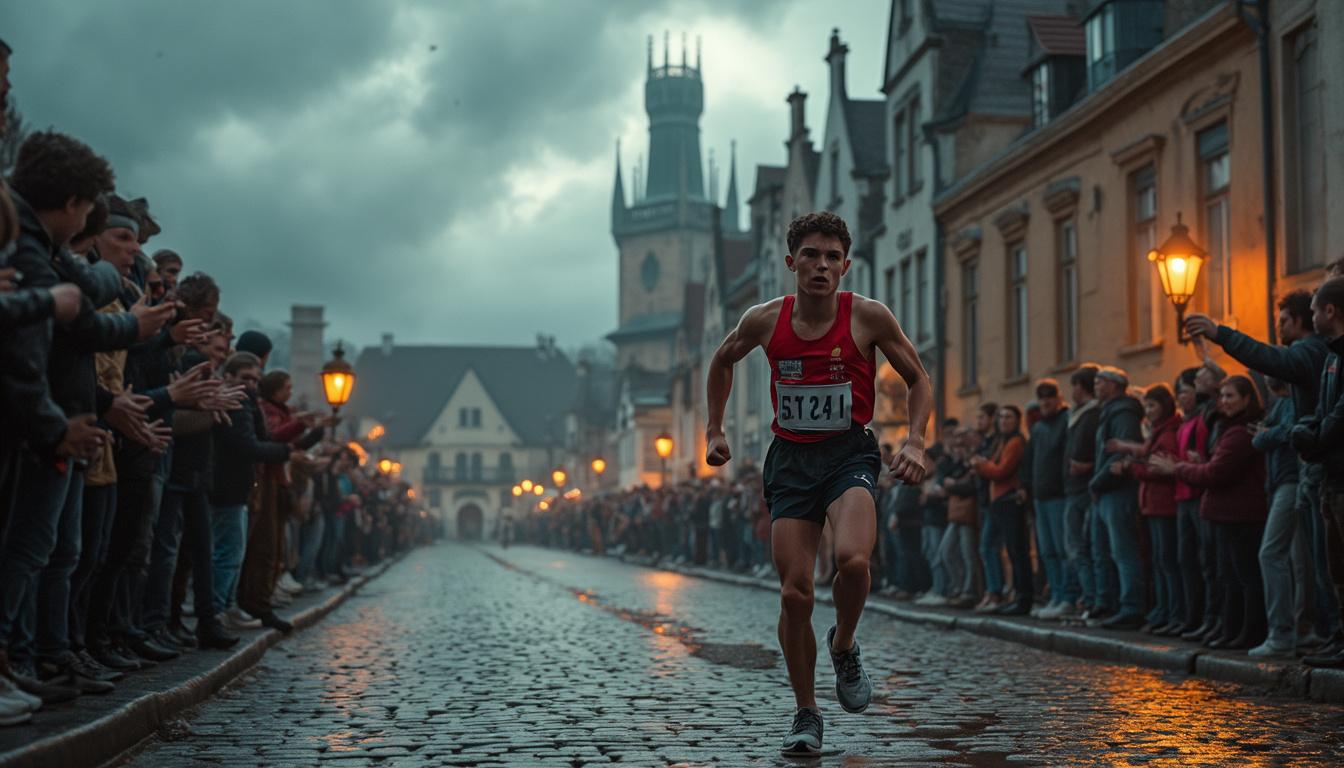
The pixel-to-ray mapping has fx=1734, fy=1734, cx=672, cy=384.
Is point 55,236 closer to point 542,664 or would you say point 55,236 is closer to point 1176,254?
point 542,664

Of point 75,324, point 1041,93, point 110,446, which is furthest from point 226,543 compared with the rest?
point 1041,93

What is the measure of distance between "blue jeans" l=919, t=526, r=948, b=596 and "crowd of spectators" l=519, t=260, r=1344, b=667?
0.09 feet

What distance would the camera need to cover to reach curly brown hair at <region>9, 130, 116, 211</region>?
663cm

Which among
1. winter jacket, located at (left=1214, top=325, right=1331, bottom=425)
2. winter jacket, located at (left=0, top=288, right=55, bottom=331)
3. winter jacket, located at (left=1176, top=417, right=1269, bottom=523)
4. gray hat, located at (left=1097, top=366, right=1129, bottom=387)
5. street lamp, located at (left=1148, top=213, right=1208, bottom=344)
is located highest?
street lamp, located at (left=1148, top=213, right=1208, bottom=344)

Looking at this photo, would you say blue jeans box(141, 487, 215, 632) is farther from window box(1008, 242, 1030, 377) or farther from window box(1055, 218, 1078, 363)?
window box(1008, 242, 1030, 377)

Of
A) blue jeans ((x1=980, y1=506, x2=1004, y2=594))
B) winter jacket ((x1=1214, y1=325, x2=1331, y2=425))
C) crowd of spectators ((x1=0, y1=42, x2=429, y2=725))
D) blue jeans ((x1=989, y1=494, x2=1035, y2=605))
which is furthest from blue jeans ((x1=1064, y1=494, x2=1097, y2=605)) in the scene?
crowd of spectators ((x1=0, y1=42, x2=429, y2=725))

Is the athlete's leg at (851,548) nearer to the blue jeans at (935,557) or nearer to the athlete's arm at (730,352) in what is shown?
the athlete's arm at (730,352)

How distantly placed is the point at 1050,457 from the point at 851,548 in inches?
353

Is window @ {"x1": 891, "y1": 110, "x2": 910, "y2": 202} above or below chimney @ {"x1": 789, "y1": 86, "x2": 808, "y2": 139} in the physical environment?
below

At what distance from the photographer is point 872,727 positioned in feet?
25.0

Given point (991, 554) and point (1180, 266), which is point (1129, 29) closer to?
point (1180, 266)

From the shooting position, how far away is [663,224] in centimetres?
12381

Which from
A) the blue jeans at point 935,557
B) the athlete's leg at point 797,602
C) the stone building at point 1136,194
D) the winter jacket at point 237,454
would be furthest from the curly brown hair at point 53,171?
the blue jeans at point 935,557

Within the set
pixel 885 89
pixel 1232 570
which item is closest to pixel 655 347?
pixel 885 89
